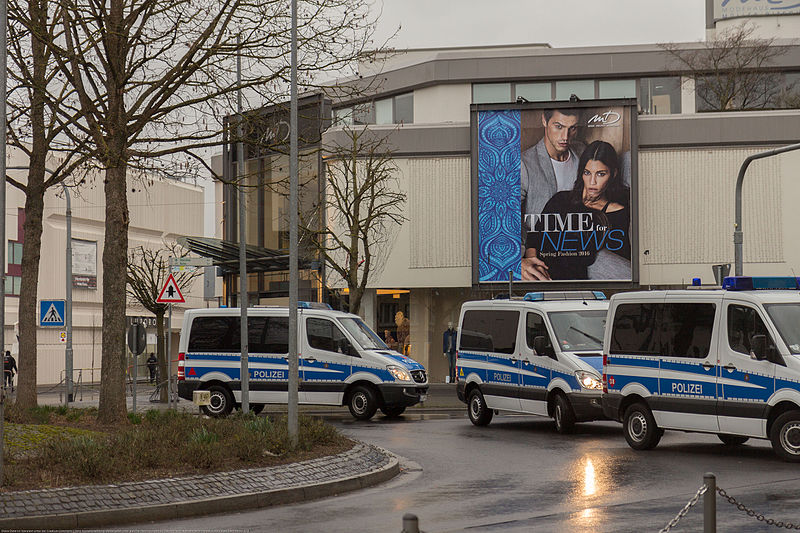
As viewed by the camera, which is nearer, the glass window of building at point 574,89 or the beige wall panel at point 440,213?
the beige wall panel at point 440,213

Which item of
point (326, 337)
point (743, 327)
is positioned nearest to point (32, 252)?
point (326, 337)

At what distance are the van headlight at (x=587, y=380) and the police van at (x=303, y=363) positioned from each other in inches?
196

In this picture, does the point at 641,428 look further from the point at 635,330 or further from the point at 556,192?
the point at 556,192

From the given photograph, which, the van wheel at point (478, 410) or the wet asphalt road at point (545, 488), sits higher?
the van wheel at point (478, 410)

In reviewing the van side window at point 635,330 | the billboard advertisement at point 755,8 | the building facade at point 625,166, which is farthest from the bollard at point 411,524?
the billboard advertisement at point 755,8

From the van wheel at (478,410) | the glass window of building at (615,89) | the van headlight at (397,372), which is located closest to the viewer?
the van wheel at (478,410)

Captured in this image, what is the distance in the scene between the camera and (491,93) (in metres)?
46.9

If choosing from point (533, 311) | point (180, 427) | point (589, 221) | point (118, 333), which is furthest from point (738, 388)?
point (589, 221)

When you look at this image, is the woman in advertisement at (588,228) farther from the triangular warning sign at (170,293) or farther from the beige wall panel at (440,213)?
the triangular warning sign at (170,293)

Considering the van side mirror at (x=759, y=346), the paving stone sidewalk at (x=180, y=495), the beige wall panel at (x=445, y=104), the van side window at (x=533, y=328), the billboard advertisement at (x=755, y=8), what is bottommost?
the paving stone sidewalk at (x=180, y=495)

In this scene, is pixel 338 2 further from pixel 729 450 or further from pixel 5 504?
pixel 5 504

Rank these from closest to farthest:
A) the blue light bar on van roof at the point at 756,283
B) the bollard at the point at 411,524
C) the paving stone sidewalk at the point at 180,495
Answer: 1. the bollard at the point at 411,524
2. the paving stone sidewalk at the point at 180,495
3. the blue light bar on van roof at the point at 756,283

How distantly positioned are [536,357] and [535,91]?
92.2 feet

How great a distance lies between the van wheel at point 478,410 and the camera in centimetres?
2141
